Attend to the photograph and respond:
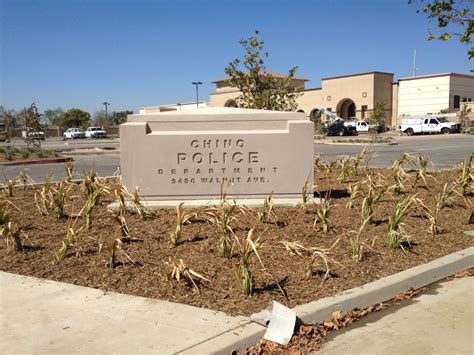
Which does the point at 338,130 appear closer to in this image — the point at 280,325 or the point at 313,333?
the point at 313,333

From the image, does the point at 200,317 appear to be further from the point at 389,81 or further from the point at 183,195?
the point at 389,81

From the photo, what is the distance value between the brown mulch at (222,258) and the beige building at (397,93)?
6166cm

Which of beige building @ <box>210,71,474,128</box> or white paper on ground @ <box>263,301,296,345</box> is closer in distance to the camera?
white paper on ground @ <box>263,301,296,345</box>

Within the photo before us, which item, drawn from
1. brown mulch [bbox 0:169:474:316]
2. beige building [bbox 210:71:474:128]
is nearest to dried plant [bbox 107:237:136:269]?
brown mulch [bbox 0:169:474:316]

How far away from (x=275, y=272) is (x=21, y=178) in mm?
6622

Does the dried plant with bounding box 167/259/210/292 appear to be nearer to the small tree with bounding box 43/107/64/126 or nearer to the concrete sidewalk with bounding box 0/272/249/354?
the concrete sidewalk with bounding box 0/272/249/354

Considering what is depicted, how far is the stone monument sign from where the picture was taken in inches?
285

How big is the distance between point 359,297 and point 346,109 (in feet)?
246

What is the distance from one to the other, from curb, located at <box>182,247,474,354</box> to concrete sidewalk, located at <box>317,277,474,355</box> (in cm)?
16

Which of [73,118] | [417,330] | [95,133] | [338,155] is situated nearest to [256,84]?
[338,155]

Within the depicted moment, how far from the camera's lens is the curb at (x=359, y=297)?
10.8ft

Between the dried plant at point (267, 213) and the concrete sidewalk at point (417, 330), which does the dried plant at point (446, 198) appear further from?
the concrete sidewalk at point (417, 330)

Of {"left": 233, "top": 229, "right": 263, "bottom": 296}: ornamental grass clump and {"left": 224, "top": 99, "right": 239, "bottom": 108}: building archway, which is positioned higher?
{"left": 224, "top": 99, "right": 239, "bottom": 108}: building archway

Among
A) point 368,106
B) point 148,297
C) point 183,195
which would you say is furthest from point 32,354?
point 368,106
